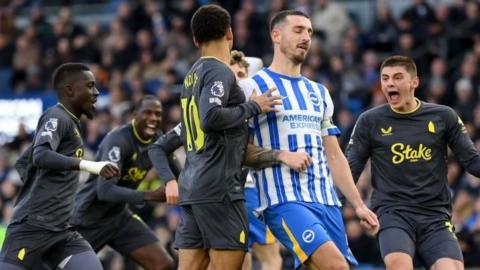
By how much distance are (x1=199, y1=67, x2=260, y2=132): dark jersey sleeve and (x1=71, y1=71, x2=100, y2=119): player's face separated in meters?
1.78

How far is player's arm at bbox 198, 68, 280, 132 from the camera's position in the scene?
9047 millimetres

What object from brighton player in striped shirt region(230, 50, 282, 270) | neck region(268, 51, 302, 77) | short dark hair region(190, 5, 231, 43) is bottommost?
brighton player in striped shirt region(230, 50, 282, 270)

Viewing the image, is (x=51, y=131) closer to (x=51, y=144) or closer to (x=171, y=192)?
(x=51, y=144)

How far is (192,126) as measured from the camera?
30.8ft

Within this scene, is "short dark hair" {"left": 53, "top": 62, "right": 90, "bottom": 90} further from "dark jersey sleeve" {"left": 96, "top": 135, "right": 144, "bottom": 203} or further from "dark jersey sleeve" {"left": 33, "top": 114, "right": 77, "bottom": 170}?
"dark jersey sleeve" {"left": 96, "top": 135, "right": 144, "bottom": 203}

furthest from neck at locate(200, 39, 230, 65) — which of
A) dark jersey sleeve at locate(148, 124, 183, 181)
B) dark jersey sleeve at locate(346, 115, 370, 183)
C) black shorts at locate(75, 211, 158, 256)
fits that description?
black shorts at locate(75, 211, 158, 256)

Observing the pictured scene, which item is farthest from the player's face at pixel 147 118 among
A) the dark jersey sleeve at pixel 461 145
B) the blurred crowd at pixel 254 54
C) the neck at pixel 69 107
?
the blurred crowd at pixel 254 54

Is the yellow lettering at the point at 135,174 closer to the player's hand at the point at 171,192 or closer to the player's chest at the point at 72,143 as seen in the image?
the player's chest at the point at 72,143

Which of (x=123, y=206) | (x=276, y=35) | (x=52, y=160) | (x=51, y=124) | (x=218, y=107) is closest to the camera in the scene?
(x=218, y=107)

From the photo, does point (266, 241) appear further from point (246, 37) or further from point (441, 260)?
point (246, 37)

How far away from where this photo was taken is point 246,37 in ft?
69.6

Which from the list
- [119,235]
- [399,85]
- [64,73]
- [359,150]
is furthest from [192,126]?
[119,235]

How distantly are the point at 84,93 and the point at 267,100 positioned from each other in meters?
2.09

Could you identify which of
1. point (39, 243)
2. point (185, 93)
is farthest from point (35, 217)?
point (185, 93)
